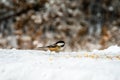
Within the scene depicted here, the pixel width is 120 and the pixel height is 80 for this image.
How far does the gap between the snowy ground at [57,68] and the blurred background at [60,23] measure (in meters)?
8.84

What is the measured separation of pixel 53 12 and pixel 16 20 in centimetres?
136

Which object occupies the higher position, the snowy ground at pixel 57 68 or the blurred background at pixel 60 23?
the blurred background at pixel 60 23

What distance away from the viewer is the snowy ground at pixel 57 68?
6699mm

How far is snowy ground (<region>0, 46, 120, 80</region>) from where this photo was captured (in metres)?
6.70

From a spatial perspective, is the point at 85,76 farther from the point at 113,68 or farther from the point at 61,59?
the point at 61,59

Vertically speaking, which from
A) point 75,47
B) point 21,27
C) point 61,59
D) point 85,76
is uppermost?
point 21,27

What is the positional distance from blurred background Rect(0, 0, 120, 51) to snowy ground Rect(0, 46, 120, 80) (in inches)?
348

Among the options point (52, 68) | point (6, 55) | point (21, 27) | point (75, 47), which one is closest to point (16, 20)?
point (21, 27)

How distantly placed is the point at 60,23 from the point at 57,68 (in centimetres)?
1033

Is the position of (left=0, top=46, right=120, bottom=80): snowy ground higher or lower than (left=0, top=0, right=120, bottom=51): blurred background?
lower

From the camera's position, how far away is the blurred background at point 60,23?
1680 cm

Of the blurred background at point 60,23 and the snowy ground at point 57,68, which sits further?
the blurred background at point 60,23

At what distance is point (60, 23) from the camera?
17219mm

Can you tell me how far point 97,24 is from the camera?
56.6 feet
